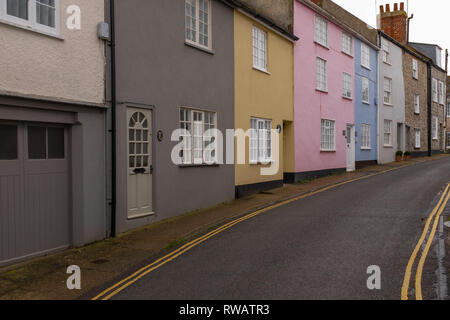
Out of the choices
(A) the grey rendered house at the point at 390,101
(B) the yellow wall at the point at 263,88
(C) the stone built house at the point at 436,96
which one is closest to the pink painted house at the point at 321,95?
(B) the yellow wall at the point at 263,88

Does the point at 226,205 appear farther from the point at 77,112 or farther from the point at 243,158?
the point at 77,112

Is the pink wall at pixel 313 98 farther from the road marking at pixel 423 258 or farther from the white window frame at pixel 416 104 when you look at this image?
the white window frame at pixel 416 104

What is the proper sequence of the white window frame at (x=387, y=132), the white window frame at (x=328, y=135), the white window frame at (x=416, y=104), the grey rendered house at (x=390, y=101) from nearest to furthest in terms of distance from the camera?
1. the white window frame at (x=328, y=135)
2. the grey rendered house at (x=390, y=101)
3. the white window frame at (x=387, y=132)
4. the white window frame at (x=416, y=104)

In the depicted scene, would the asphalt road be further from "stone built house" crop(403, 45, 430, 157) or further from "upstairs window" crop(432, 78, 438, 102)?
"upstairs window" crop(432, 78, 438, 102)

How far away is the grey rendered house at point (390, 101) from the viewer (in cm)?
2870

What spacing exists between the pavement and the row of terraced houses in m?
0.84

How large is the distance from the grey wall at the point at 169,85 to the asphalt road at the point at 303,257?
2245 mm

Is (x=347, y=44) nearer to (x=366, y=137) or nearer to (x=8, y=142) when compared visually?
(x=366, y=137)

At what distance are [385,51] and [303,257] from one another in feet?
84.4

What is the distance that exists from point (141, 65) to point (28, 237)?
4778 millimetres

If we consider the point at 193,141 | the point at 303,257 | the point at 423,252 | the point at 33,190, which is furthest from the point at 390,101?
the point at 33,190

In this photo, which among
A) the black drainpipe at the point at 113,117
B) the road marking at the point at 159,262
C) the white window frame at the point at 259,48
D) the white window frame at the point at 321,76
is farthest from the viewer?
the white window frame at the point at 321,76

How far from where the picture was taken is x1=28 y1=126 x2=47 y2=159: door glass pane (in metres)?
8.02
